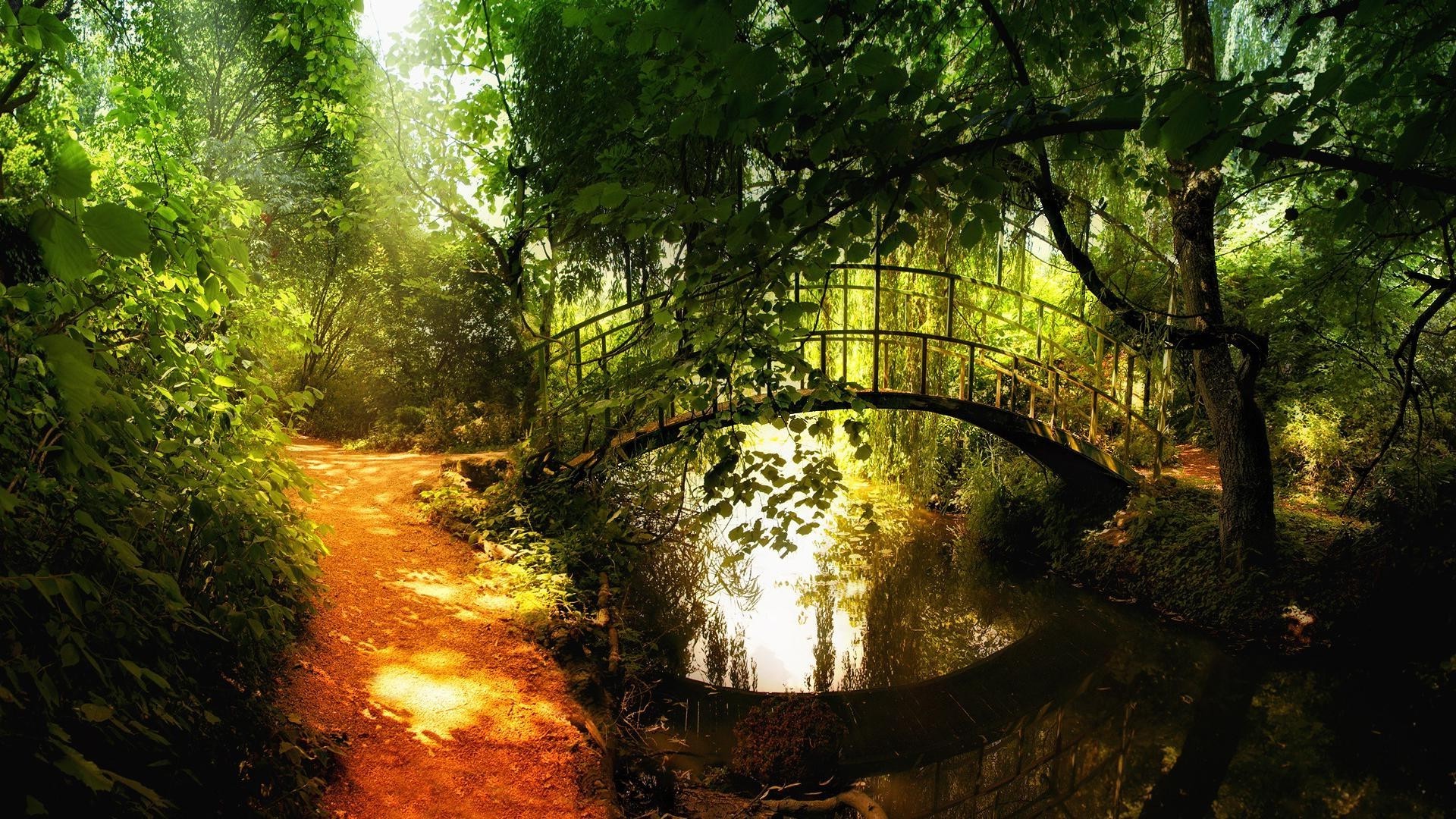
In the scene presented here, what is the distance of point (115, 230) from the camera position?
3.36ft

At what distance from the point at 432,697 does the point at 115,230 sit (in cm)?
352

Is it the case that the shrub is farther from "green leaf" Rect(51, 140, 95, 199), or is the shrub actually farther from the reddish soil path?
the reddish soil path

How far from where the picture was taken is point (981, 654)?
5762 mm

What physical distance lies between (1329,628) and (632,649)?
5366 millimetres

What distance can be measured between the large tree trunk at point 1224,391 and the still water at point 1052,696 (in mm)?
988

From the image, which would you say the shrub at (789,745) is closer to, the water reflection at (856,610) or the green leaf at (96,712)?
the water reflection at (856,610)

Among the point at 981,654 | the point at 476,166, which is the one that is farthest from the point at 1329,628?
the point at 476,166

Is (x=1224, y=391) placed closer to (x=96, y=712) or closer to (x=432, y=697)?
(x=432, y=697)

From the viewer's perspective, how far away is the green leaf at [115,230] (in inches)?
39.7

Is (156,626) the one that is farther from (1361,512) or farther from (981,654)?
(1361,512)

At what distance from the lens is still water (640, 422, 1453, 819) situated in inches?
156

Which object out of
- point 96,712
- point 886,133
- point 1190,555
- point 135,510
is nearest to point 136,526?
point 135,510

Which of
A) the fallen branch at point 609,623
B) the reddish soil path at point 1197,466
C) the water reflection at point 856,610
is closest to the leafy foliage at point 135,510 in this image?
the fallen branch at point 609,623

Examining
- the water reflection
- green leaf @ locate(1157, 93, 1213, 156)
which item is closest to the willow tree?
green leaf @ locate(1157, 93, 1213, 156)
